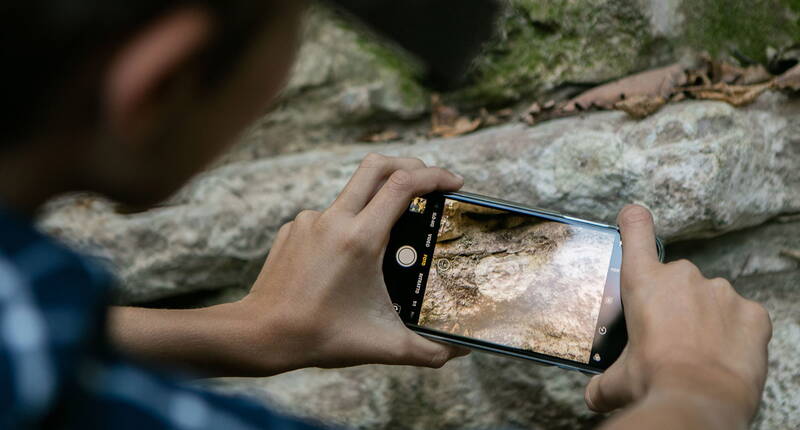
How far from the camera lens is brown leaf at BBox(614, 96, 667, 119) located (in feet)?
6.13

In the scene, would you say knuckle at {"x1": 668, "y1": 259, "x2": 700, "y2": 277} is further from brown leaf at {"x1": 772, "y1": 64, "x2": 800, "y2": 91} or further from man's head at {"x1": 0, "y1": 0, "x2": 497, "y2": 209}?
brown leaf at {"x1": 772, "y1": 64, "x2": 800, "y2": 91}

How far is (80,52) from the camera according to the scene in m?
0.68

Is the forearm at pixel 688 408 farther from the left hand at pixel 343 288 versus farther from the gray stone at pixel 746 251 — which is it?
the gray stone at pixel 746 251

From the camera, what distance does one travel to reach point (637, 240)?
4.66 feet

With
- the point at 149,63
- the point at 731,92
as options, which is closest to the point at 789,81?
the point at 731,92

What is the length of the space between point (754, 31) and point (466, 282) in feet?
3.66

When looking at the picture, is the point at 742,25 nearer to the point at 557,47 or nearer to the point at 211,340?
the point at 557,47

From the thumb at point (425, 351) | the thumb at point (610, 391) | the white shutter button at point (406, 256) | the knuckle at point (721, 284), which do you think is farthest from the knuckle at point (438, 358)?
the knuckle at point (721, 284)

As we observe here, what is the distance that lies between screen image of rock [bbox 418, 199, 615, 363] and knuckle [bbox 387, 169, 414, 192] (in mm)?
124

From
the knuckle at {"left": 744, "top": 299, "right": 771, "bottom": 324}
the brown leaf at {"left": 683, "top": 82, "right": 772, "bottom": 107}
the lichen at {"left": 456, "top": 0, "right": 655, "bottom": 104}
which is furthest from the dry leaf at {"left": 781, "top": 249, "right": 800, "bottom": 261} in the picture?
the knuckle at {"left": 744, "top": 299, "right": 771, "bottom": 324}

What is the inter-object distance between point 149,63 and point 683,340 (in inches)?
35.9

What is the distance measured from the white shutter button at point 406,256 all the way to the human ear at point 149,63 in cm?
93

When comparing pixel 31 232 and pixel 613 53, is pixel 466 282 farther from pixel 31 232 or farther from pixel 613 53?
pixel 31 232

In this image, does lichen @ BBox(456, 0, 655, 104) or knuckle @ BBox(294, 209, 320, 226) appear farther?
lichen @ BBox(456, 0, 655, 104)
